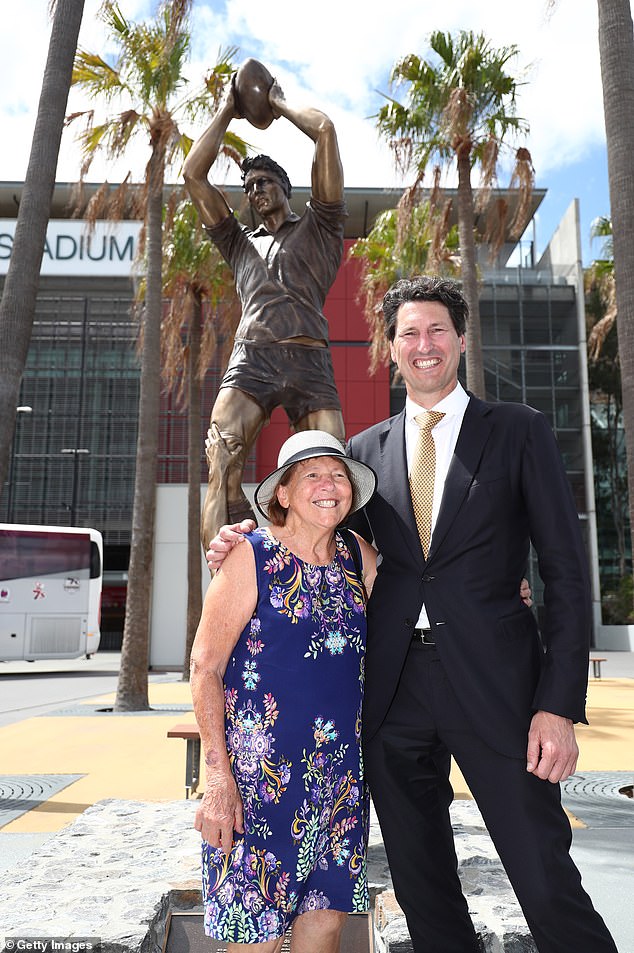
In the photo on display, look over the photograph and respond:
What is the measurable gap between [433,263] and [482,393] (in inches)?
153

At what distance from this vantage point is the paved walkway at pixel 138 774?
4.72 m

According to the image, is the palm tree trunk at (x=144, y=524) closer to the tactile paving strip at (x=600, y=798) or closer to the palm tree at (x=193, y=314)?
the palm tree at (x=193, y=314)

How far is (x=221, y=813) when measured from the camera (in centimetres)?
219

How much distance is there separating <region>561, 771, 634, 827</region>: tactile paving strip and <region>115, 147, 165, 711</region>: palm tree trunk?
707 cm

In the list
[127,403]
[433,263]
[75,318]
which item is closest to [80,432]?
[127,403]

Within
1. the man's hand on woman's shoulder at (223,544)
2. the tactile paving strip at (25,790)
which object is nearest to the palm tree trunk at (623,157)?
the man's hand on woman's shoulder at (223,544)

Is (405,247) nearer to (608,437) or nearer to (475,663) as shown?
(475,663)

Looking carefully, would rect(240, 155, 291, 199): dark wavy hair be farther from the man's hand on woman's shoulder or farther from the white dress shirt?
the man's hand on woman's shoulder

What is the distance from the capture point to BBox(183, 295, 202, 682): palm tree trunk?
1611 centimetres

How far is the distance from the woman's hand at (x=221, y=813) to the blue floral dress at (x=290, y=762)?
0.04 m

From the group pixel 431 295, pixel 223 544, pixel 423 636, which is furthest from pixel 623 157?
pixel 223 544

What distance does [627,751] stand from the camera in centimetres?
854

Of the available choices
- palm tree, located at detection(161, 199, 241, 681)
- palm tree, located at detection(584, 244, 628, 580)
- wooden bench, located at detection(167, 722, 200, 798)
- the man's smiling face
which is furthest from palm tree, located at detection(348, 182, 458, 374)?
palm tree, located at detection(584, 244, 628, 580)

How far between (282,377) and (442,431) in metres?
1.73
